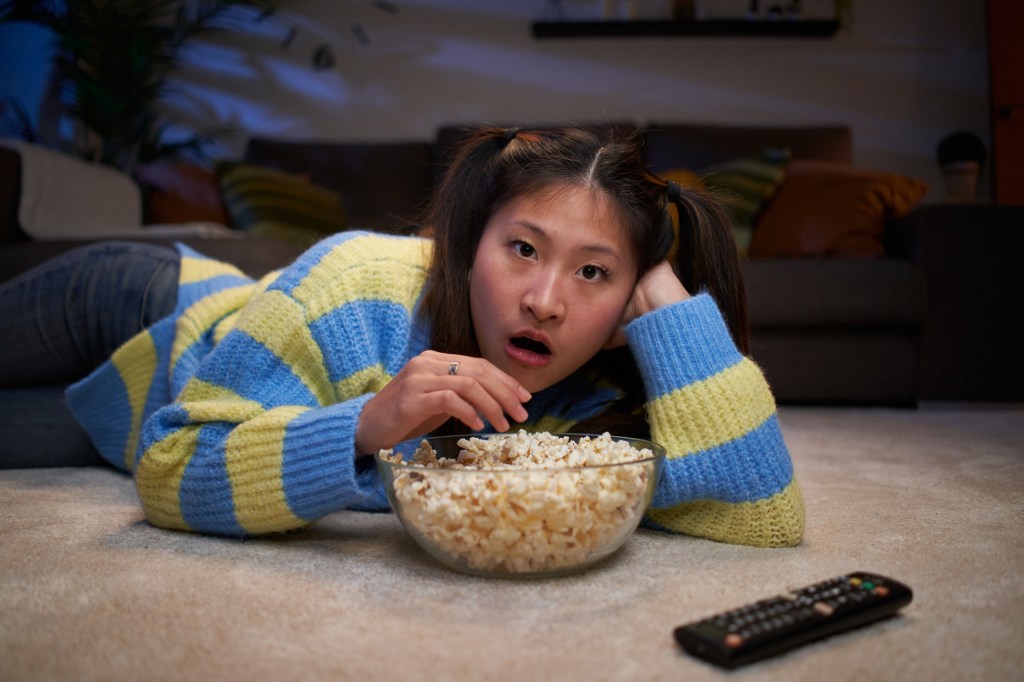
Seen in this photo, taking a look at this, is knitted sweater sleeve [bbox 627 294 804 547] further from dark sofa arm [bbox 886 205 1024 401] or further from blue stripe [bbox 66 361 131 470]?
dark sofa arm [bbox 886 205 1024 401]

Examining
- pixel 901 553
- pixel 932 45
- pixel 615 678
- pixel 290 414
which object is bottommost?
pixel 901 553

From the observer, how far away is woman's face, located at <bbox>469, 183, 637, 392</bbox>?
3.21ft

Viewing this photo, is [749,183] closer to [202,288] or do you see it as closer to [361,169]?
[361,169]

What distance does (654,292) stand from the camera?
105 cm

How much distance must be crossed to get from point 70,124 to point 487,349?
10.7ft

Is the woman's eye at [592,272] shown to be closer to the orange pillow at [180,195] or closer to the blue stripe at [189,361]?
the blue stripe at [189,361]

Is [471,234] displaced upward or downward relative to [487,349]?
upward

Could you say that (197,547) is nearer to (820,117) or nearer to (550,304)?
(550,304)

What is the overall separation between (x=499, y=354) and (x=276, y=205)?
2.09 meters

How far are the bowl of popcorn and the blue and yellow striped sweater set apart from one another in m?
0.13

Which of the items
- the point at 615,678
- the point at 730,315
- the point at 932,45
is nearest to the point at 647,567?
the point at 615,678

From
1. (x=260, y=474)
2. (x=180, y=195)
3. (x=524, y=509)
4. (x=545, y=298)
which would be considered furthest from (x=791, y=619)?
(x=180, y=195)

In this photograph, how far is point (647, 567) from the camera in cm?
87

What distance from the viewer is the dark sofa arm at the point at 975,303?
2555mm
